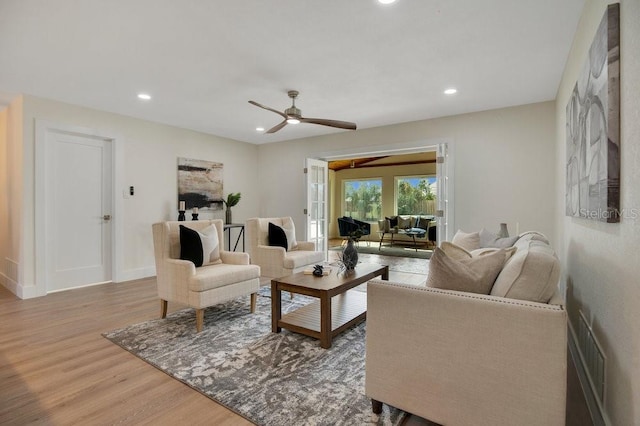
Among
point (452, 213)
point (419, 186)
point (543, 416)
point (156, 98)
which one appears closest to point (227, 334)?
point (543, 416)

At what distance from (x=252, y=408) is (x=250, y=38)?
2453 mm

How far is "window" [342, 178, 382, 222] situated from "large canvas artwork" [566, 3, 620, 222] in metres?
7.96

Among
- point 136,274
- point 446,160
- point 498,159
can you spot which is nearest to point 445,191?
point 446,160

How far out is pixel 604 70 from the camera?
1468mm

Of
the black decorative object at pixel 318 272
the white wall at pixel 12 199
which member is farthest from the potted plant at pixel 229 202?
the black decorative object at pixel 318 272

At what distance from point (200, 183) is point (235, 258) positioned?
2588 mm

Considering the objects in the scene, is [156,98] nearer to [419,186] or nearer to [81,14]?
[81,14]

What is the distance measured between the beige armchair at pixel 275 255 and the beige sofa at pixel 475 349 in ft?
8.07

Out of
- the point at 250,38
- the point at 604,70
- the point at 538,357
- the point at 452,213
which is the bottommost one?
the point at 538,357

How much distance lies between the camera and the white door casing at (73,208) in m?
3.82

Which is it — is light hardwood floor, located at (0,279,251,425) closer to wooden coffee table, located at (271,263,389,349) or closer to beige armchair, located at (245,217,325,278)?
wooden coffee table, located at (271,263,389,349)

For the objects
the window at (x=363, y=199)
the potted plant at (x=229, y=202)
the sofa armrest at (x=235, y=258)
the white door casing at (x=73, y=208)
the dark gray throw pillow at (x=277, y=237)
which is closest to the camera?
the sofa armrest at (x=235, y=258)

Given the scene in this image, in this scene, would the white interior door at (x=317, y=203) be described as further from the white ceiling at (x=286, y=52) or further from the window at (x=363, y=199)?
the window at (x=363, y=199)

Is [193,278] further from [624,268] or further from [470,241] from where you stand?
[624,268]
